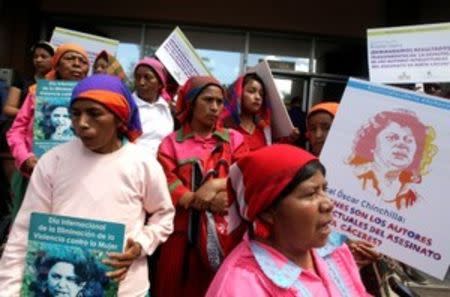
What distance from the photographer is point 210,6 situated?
9312mm

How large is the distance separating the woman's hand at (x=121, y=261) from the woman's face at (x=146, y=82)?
1881 mm

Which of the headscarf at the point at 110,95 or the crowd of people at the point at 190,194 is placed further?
the headscarf at the point at 110,95

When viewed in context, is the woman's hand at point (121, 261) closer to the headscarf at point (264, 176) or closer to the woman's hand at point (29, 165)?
the headscarf at point (264, 176)

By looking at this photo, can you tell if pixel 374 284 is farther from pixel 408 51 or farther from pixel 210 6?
pixel 210 6

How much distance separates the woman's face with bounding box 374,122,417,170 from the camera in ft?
7.59

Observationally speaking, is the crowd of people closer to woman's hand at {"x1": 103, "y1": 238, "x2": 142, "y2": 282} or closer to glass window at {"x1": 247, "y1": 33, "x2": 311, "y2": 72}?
Result: woman's hand at {"x1": 103, "y1": 238, "x2": 142, "y2": 282}

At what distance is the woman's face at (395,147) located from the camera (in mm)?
2312

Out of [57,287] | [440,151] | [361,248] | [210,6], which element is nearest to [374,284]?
[361,248]

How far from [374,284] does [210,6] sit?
7529mm

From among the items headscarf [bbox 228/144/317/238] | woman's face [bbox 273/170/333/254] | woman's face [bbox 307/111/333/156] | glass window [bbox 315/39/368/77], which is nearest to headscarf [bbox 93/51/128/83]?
woman's face [bbox 307/111/333/156]

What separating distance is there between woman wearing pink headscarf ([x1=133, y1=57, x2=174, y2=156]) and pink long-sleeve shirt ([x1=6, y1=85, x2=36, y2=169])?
67 cm

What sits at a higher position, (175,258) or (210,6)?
(210,6)

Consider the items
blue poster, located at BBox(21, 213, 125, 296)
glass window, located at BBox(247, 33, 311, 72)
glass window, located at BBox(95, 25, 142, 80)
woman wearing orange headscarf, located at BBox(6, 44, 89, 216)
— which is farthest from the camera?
glass window, located at BBox(247, 33, 311, 72)

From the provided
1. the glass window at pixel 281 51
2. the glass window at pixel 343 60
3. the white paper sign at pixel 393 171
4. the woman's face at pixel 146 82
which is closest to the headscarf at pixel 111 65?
the woman's face at pixel 146 82
